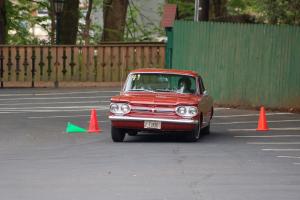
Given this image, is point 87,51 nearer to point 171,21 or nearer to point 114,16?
point 171,21

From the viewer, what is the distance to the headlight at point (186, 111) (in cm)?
1675

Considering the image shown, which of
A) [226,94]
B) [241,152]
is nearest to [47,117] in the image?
[226,94]

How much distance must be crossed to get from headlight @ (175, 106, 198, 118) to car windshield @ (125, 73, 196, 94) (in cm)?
107

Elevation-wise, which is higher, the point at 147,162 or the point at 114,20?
the point at 114,20

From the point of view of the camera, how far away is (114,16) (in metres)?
41.5

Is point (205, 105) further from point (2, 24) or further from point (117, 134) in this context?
point (2, 24)

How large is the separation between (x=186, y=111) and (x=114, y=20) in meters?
25.2

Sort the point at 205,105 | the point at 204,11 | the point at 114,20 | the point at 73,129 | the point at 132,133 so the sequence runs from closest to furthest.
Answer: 1. the point at 205,105
2. the point at 132,133
3. the point at 73,129
4. the point at 204,11
5. the point at 114,20

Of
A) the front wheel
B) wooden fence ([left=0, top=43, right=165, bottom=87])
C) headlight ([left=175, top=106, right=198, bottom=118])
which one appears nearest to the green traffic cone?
the front wheel

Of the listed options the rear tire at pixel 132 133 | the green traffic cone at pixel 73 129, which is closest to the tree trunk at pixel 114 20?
the green traffic cone at pixel 73 129

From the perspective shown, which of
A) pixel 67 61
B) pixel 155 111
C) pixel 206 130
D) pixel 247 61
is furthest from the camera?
pixel 67 61

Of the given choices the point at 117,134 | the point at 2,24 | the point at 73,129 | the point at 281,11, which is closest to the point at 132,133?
the point at 117,134

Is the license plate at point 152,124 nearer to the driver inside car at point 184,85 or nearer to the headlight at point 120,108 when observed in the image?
the headlight at point 120,108

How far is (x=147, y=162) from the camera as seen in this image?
13969 mm
